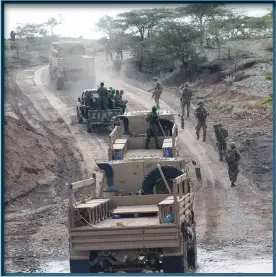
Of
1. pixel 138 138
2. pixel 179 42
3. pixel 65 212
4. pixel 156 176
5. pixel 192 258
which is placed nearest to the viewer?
pixel 192 258

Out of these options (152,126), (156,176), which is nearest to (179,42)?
(152,126)

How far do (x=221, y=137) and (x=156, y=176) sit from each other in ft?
29.9

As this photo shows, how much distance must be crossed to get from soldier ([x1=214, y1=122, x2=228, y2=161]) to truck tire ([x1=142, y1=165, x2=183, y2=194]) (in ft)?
29.3

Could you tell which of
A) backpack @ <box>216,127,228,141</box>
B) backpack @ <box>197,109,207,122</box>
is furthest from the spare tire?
backpack @ <box>197,109,207,122</box>

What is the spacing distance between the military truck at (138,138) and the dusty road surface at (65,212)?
1.88m

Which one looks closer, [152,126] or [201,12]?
[152,126]

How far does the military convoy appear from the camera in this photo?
12.9 metres

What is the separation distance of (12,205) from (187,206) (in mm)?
7272

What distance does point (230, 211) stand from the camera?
1961 cm

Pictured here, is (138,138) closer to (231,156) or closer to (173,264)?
(231,156)

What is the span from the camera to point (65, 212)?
65.4ft

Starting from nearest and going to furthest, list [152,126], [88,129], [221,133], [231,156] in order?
[152,126]
[231,156]
[221,133]
[88,129]

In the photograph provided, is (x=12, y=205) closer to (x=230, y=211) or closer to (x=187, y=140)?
(x=230, y=211)

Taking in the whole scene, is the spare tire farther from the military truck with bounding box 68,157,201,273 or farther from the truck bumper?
the truck bumper
